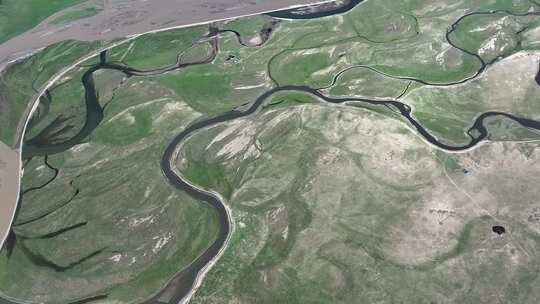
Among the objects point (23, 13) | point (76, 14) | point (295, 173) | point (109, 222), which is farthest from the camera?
point (23, 13)

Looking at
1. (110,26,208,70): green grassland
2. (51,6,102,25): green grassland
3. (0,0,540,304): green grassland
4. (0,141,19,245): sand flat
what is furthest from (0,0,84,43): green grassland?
(0,141,19,245): sand flat

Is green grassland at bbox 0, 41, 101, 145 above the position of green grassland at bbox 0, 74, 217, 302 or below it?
above

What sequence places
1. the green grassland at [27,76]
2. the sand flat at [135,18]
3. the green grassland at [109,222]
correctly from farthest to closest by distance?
1. the sand flat at [135,18]
2. the green grassland at [27,76]
3. the green grassland at [109,222]

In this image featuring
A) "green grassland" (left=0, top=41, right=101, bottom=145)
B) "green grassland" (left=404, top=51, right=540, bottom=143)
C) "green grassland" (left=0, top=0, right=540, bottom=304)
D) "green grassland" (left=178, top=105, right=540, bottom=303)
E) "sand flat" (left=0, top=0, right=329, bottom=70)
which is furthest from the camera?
"sand flat" (left=0, top=0, right=329, bottom=70)

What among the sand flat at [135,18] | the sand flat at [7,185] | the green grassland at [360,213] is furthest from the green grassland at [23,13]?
the green grassland at [360,213]

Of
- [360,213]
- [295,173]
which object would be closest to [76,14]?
[295,173]

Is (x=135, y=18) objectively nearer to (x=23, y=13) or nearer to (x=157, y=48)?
(x=157, y=48)

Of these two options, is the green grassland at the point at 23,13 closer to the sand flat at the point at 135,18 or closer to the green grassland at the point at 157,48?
the sand flat at the point at 135,18

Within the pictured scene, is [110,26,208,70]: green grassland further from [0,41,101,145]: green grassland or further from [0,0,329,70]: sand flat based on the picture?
[0,41,101,145]: green grassland
